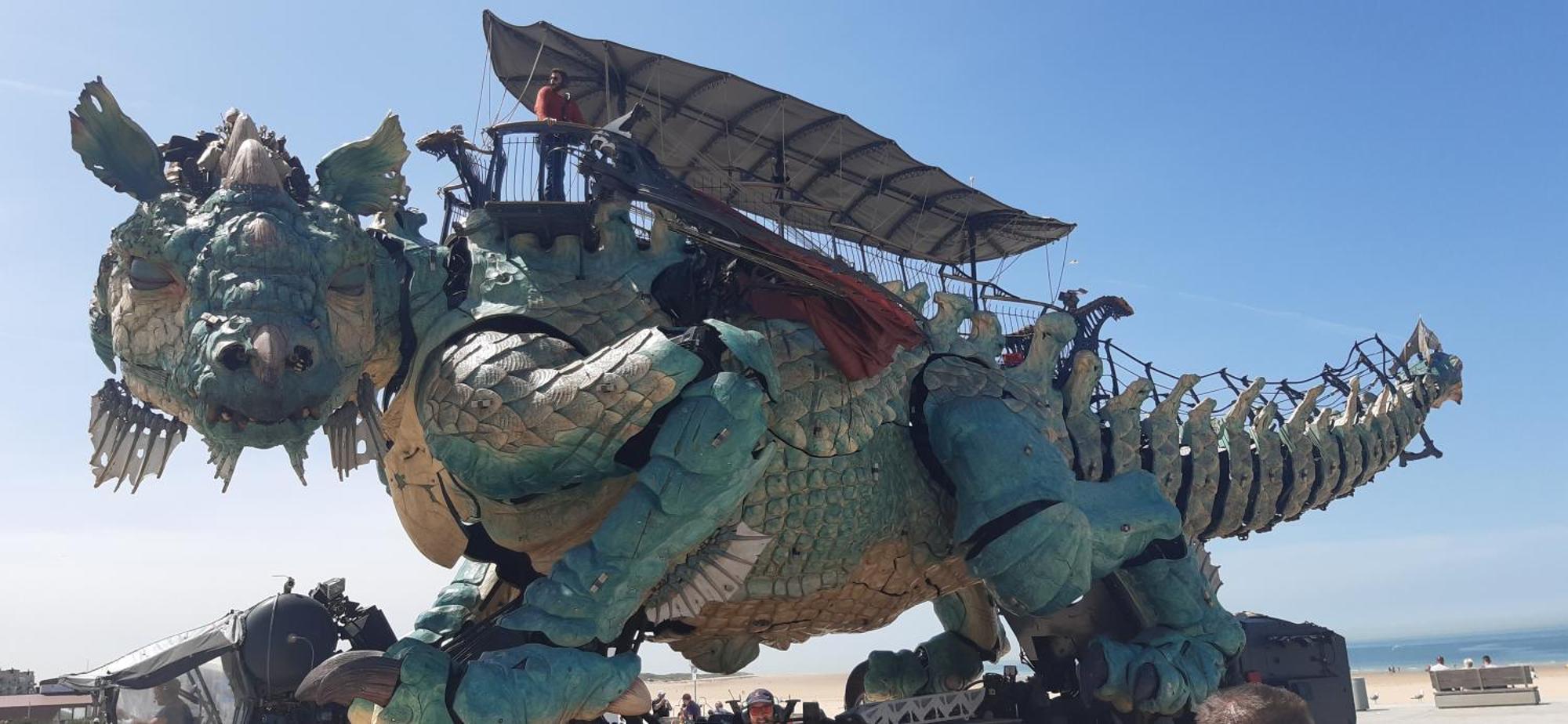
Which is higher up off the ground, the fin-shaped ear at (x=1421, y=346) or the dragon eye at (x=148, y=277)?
the fin-shaped ear at (x=1421, y=346)

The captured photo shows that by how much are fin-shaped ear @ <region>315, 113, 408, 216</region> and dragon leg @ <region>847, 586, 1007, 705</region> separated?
525 centimetres

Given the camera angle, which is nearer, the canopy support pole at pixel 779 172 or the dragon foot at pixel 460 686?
the dragon foot at pixel 460 686

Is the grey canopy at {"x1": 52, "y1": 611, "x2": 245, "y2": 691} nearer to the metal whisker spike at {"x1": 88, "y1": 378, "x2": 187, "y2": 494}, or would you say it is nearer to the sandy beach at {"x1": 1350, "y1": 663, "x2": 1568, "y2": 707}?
the metal whisker spike at {"x1": 88, "y1": 378, "x2": 187, "y2": 494}

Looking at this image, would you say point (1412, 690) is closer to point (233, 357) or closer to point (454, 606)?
point (454, 606)

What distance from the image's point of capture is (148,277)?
17.3ft

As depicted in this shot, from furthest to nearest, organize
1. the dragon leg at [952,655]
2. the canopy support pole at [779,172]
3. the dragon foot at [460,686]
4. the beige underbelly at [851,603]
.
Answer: the dragon leg at [952,655] < the canopy support pole at [779,172] < the beige underbelly at [851,603] < the dragon foot at [460,686]

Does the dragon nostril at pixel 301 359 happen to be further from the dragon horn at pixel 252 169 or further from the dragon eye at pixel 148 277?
the dragon horn at pixel 252 169

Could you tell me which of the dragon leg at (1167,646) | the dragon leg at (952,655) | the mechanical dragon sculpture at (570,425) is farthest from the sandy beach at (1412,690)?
the mechanical dragon sculpture at (570,425)

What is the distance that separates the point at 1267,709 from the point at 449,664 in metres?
3.33

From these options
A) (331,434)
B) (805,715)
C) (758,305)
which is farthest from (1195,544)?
(331,434)

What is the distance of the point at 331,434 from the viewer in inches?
249

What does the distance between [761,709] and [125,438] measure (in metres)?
3.34

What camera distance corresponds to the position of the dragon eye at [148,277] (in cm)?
529

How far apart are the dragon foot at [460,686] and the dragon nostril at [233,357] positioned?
128 cm
